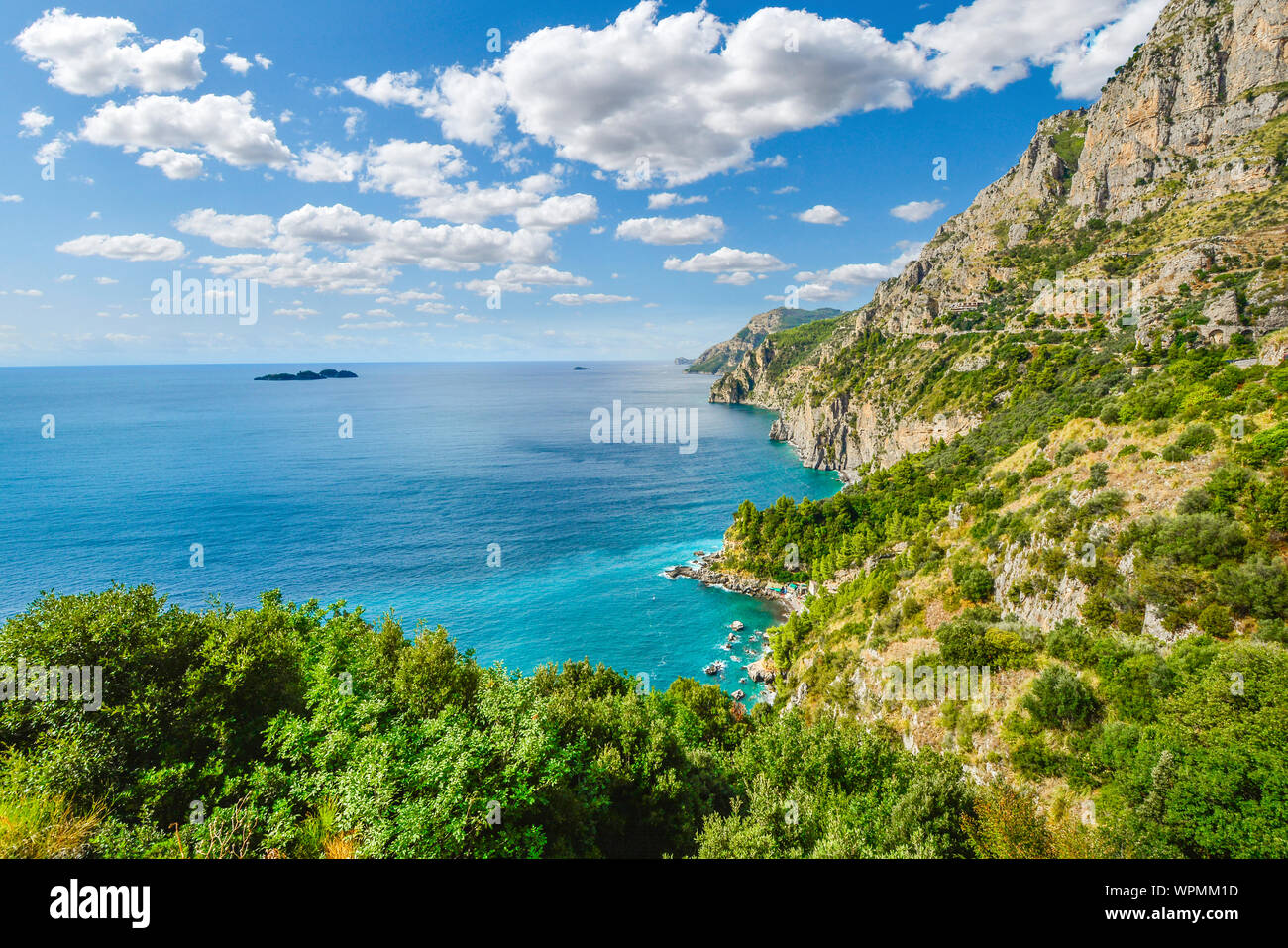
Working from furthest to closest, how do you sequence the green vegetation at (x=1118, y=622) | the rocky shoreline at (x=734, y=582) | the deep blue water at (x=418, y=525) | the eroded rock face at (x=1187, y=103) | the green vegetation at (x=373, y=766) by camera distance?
the eroded rock face at (x=1187, y=103) → the rocky shoreline at (x=734, y=582) → the deep blue water at (x=418, y=525) → the green vegetation at (x=1118, y=622) → the green vegetation at (x=373, y=766)

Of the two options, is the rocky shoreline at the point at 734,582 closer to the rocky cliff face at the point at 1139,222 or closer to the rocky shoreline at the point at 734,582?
the rocky shoreline at the point at 734,582

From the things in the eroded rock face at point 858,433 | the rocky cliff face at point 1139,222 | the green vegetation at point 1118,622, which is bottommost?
the green vegetation at point 1118,622

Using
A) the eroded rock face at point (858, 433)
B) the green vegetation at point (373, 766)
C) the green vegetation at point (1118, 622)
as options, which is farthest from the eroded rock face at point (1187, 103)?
the green vegetation at point (373, 766)

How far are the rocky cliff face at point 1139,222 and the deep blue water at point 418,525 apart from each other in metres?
39.0

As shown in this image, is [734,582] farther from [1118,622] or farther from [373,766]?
[373,766]

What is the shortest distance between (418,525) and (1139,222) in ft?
366

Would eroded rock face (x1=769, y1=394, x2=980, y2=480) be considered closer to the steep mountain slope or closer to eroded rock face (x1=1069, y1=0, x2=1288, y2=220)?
the steep mountain slope

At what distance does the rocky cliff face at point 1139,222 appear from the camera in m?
52.2

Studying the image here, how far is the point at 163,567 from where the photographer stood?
5759 cm

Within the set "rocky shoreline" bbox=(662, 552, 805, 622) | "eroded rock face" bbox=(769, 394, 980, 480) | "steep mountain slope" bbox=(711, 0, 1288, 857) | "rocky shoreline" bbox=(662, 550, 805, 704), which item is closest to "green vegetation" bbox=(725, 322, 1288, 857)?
"steep mountain slope" bbox=(711, 0, 1288, 857)

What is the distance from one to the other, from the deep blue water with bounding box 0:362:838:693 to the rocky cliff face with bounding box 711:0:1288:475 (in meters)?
39.0
